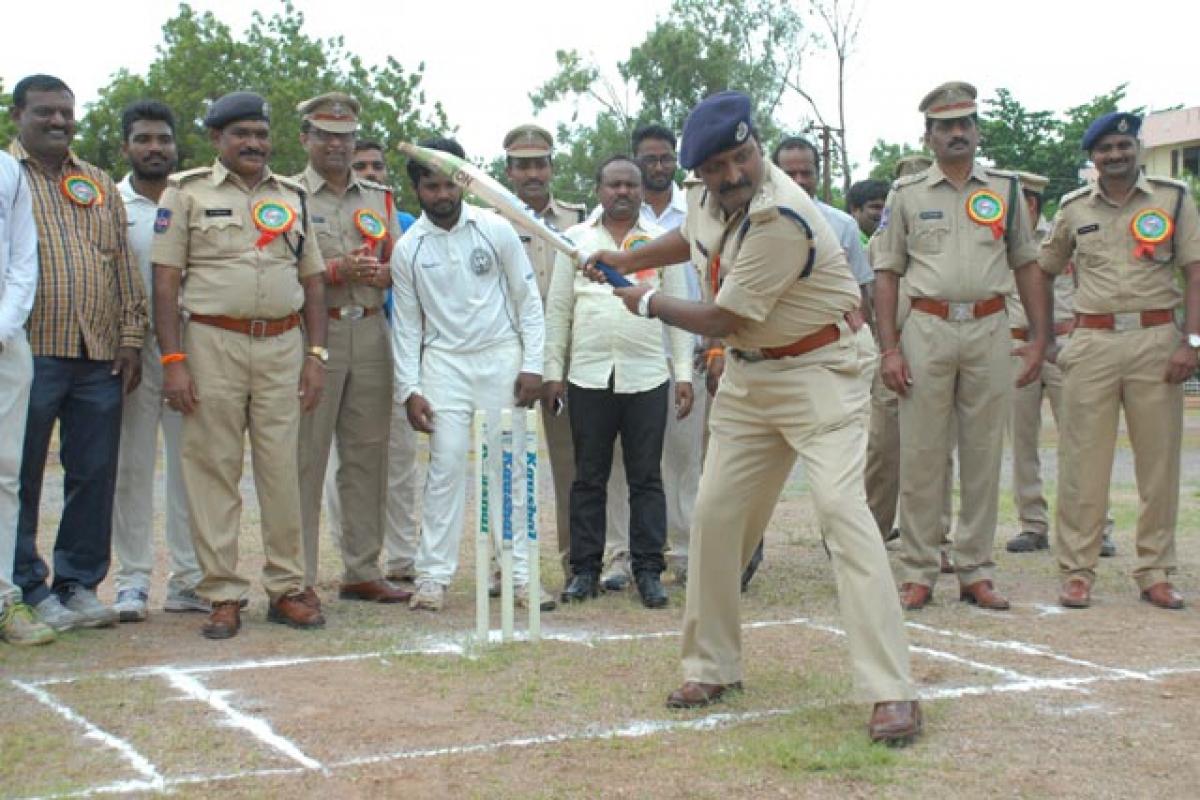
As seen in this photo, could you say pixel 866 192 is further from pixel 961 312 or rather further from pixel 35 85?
pixel 35 85

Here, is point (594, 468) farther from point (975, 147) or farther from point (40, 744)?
point (40, 744)

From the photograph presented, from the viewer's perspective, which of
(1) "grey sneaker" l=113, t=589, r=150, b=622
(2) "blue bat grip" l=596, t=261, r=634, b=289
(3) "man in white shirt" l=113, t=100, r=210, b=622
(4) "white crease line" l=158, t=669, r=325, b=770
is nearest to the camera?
(4) "white crease line" l=158, t=669, r=325, b=770

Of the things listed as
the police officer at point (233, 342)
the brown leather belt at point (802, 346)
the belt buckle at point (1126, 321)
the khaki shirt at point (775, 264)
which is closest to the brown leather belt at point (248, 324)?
the police officer at point (233, 342)

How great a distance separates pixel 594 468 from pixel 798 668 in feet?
6.95

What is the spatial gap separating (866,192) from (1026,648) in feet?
16.5

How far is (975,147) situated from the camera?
7.83 m

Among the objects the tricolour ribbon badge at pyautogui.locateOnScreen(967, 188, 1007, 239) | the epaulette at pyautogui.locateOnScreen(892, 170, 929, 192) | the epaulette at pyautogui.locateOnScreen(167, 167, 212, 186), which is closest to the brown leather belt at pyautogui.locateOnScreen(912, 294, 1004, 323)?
the tricolour ribbon badge at pyautogui.locateOnScreen(967, 188, 1007, 239)

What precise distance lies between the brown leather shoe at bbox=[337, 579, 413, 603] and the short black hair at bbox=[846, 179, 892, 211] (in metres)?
4.86

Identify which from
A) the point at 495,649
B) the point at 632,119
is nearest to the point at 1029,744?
the point at 495,649

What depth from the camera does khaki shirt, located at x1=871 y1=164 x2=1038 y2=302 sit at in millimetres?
7848

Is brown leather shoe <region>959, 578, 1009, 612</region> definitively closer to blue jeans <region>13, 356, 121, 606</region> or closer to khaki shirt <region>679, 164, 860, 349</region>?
khaki shirt <region>679, 164, 860, 349</region>

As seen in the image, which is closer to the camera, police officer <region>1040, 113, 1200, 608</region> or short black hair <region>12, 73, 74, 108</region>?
short black hair <region>12, 73, 74, 108</region>

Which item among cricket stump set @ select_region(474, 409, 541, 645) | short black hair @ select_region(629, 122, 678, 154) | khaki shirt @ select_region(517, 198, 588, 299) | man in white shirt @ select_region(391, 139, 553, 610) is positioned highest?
short black hair @ select_region(629, 122, 678, 154)

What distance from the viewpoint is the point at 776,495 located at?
5.86 metres
